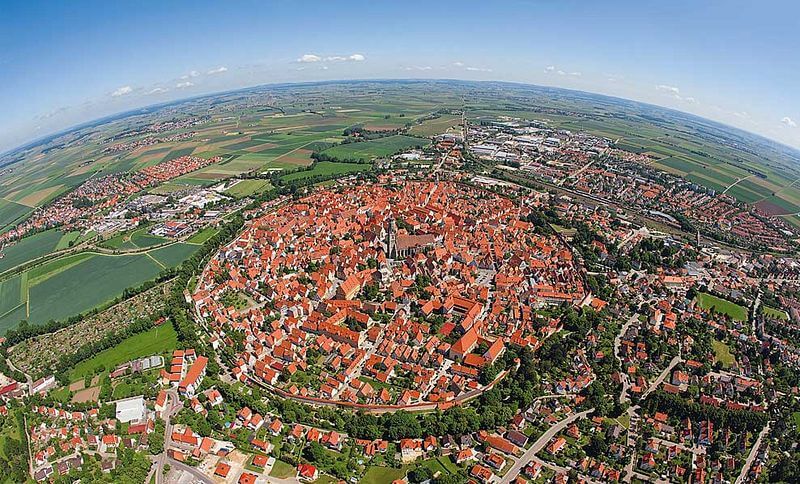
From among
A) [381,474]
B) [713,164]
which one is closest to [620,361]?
[381,474]

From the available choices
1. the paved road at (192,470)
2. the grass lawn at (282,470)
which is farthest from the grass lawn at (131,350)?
the grass lawn at (282,470)

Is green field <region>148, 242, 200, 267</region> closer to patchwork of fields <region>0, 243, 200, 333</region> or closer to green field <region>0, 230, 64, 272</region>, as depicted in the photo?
patchwork of fields <region>0, 243, 200, 333</region>

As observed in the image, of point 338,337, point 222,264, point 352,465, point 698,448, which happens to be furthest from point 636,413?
point 222,264

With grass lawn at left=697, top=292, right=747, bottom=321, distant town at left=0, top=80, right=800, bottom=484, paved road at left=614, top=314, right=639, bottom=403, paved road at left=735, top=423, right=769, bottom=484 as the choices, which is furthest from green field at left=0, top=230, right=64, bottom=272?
grass lawn at left=697, top=292, right=747, bottom=321

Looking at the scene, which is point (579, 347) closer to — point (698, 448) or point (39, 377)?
point (698, 448)

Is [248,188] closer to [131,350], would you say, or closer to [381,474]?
[131,350]

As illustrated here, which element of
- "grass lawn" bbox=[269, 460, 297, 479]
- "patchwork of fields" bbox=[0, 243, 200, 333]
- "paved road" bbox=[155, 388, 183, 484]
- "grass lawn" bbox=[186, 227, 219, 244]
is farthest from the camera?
"grass lawn" bbox=[186, 227, 219, 244]

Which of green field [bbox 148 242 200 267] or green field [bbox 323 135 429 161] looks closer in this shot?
green field [bbox 148 242 200 267]
